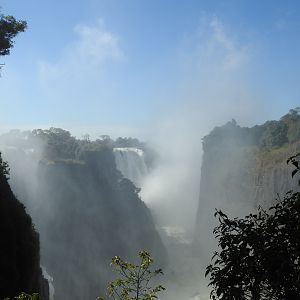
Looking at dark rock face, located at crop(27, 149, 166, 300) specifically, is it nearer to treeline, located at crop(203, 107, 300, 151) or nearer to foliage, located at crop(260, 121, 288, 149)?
treeline, located at crop(203, 107, 300, 151)

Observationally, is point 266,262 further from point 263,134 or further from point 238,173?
point 263,134

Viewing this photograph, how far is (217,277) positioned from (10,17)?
913 inches

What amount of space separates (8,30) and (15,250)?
44.1 feet

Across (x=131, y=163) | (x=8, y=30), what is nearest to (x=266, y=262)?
(x=8, y=30)

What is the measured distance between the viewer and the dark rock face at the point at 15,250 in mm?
18109

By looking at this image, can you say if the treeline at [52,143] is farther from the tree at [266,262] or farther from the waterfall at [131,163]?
the tree at [266,262]

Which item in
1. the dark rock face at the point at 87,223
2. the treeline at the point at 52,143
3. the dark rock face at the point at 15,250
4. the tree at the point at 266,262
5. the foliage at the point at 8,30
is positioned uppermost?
the treeline at the point at 52,143

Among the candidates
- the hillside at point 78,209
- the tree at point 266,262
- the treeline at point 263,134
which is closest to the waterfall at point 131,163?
the hillside at point 78,209

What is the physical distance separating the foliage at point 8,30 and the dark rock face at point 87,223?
46360mm

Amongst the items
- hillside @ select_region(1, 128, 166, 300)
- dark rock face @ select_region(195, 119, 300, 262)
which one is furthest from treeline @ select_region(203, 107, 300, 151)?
hillside @ select_region(1, 128, 166, 300)

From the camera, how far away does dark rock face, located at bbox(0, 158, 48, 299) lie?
1811cm

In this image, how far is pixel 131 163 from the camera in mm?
111312

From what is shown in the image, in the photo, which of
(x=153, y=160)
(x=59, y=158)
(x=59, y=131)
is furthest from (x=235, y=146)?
(x=153, y=160)

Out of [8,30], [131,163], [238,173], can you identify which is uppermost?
[131,163]
